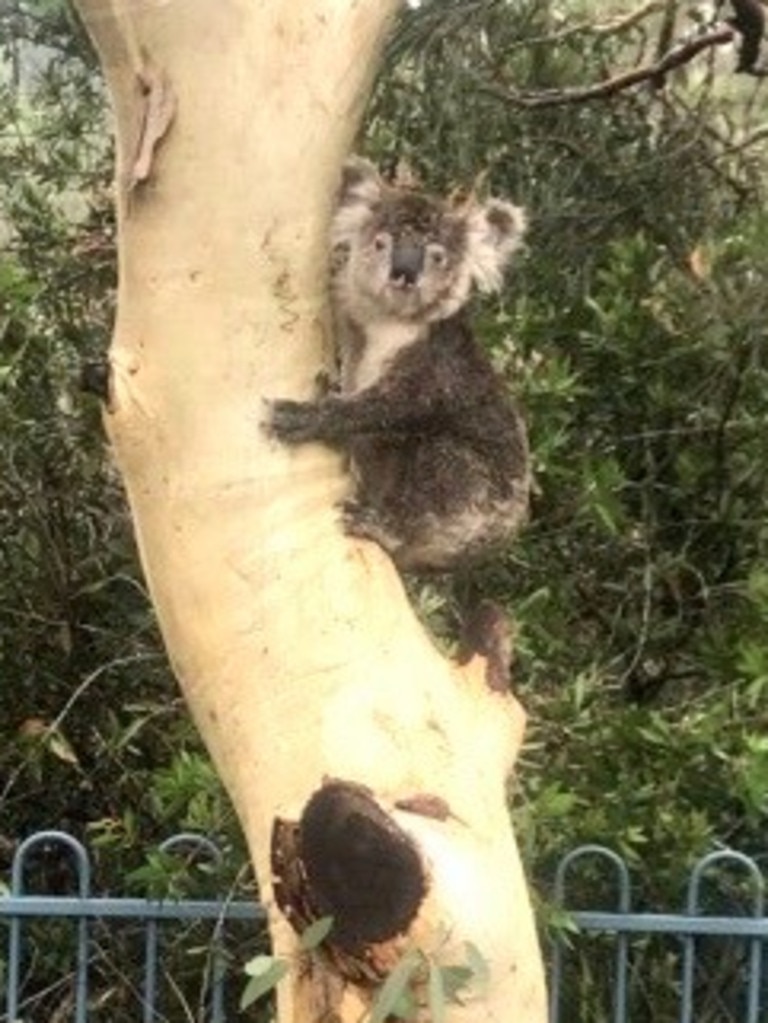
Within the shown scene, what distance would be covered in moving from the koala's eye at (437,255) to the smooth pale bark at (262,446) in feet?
2.86

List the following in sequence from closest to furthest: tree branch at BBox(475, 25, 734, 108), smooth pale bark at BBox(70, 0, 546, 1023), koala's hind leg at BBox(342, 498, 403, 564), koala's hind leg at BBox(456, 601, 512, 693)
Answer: smooth pale bark at BBox(70, 0, 546, 1023), koala's hind leg at BBox(342, 498, 403, 564), koala's hind leg at BBox(456, 601, 512, 693), tree branch at BBox(475, 25, 734, 108)

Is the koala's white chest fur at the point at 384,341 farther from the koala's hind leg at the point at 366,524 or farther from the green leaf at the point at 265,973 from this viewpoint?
the green leaf at the point at 265,973

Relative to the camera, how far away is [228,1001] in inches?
169

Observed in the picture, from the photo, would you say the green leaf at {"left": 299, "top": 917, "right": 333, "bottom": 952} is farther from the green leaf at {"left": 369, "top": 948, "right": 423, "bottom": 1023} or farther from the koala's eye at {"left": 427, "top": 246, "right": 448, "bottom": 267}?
the koala's eye at {"left": 427, "top": 246, "right": 448, "bottom": 267}

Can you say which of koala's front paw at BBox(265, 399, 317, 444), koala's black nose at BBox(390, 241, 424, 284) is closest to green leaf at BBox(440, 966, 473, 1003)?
koala's front paw at BBox(265, 399, 317, 444)

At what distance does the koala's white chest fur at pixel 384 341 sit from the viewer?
3.50m

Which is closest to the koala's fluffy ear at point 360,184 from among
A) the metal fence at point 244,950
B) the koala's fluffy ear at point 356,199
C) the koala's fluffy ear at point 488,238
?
the koala's fluffy ear at point 356,199

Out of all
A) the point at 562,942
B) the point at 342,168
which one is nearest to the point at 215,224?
the point at 342,168

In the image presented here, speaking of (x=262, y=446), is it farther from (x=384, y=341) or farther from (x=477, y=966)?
(x=384, y=341)

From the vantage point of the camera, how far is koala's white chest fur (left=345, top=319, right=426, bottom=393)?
11.5ft

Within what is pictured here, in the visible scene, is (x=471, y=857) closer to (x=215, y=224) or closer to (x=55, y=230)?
(x=215, y=224)

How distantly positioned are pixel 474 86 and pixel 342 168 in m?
2.18

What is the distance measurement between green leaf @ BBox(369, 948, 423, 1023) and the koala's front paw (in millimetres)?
701

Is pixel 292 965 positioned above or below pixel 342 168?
below
